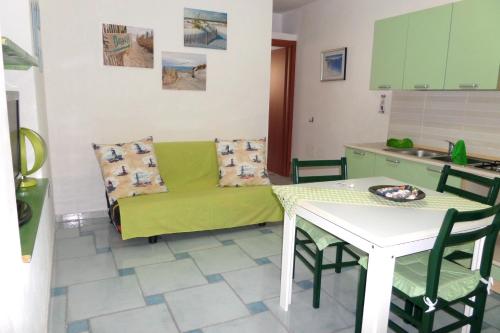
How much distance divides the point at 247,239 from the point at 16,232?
7.73 feet

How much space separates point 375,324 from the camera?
161 centimetres

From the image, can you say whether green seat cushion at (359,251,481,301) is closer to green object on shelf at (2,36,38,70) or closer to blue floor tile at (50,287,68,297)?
green object on shelf at (2,36,38,70)

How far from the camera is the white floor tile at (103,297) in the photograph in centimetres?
224

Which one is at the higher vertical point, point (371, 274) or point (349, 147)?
point (349, 147)

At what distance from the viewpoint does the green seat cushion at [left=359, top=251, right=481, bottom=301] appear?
1674mm

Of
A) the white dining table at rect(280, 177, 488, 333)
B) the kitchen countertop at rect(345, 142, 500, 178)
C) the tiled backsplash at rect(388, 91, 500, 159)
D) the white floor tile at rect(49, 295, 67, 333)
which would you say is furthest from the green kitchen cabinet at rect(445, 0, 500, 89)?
the white floor tile at rect(49, 295, 67, 333)

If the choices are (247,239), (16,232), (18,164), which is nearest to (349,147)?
(247,239)

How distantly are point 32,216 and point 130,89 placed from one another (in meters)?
2.27

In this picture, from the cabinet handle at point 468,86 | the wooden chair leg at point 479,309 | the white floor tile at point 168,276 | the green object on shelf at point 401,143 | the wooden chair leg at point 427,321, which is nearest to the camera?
the wooden chair leg at point 427,321

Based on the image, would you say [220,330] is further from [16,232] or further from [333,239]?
[16,232]

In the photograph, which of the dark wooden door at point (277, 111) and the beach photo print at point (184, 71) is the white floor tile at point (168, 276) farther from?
the dark wooden door at point (277, 111)

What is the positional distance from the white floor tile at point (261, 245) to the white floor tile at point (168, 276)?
530 mm

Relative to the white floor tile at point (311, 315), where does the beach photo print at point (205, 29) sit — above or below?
above

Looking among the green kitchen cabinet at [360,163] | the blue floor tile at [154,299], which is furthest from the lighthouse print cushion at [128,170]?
the green kitchen cabinet at [360,163]
